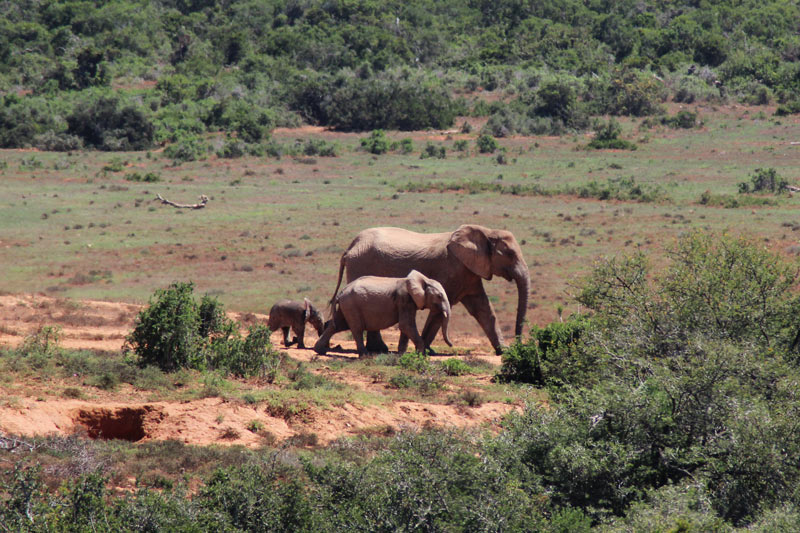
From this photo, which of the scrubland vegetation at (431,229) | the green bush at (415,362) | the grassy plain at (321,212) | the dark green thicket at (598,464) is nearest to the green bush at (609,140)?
the scrubland vegetation at (431,229)

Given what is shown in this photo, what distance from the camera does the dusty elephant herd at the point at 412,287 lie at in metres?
16.7

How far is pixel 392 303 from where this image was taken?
16.7 metres

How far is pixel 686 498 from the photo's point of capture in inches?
316

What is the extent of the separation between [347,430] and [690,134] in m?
47.2

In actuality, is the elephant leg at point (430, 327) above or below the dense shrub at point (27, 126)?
below

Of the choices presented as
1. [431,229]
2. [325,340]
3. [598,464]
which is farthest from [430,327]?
[431,229]

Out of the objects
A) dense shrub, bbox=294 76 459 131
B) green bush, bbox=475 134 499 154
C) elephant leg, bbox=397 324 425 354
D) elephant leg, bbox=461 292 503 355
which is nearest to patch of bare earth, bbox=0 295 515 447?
elephant leg, bbox=397 324 425 354

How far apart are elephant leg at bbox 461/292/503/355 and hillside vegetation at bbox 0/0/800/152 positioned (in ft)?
106

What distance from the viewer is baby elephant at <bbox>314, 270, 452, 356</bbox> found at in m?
16.5

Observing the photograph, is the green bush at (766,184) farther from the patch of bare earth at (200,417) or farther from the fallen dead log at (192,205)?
the patch of bare earth at (200,417)

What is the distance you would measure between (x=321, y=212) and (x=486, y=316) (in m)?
16.7

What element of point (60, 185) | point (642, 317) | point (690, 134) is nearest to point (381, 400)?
point (642, 317)

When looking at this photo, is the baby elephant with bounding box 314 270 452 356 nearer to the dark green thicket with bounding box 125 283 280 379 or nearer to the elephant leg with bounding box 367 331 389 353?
the elephant leg with bounding box 367 331 389 353

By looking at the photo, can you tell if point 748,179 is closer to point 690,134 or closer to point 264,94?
point 690,134
